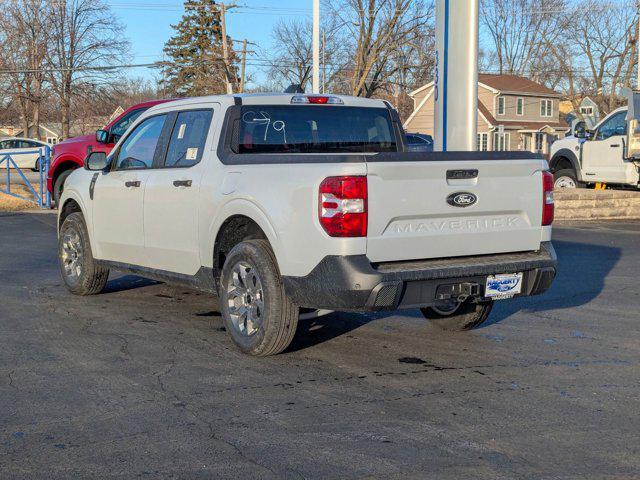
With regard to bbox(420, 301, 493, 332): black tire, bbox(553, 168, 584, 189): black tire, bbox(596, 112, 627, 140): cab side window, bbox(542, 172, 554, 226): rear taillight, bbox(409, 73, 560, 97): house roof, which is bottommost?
bbox(420, 301, 493, 332): black tire

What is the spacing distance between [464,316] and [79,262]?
12.9ft

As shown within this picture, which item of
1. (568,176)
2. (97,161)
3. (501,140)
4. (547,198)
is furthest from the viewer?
(501,140)

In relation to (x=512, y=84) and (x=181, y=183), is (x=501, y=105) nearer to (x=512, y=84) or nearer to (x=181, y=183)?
(x=512, y=84)

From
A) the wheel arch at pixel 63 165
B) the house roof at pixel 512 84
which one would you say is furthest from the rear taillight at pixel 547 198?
the house roof at pixel 512 84

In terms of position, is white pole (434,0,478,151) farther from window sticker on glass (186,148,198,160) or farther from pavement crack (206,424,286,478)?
pavement crack (206,424,286,478)

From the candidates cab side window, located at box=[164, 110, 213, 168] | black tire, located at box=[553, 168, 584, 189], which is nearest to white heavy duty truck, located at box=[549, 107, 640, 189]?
black tire, located at box=[553, 168, 584, 189]

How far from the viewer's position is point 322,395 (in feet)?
17.0

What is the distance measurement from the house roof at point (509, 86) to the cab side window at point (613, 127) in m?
43.9

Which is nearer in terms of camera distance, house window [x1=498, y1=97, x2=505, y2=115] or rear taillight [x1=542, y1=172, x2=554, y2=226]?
rear taillight [x1=542, y1=172, x2=554, y2=226]

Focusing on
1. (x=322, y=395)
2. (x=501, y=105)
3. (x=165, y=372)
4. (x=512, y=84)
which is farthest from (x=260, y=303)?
(x=512, y=84)

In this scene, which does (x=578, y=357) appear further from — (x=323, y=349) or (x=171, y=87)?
(x=171, y=87)

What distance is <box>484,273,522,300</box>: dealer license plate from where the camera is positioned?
19.3 feet

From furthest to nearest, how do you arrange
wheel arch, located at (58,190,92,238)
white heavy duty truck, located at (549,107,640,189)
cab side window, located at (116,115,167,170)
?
white heavy duty truck, located at (549,107,640,189) → wheel arch, located at (58,190,92,238) → cab side window, located at (116,115,167,170)

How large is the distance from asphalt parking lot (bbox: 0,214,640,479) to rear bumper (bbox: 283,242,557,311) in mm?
512
